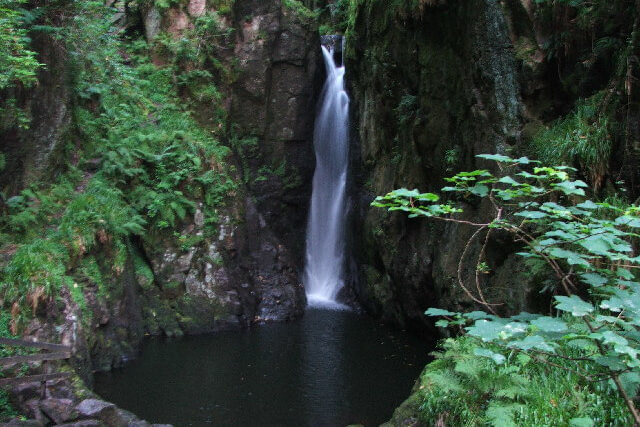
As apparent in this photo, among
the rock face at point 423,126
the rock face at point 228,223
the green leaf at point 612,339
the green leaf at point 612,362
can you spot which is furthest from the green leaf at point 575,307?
the rock face at point 228,223

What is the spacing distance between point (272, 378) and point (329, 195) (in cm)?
932

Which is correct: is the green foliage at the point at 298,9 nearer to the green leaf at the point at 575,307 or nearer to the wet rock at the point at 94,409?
the wet rock at the point at 94,409

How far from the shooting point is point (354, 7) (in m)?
15.0

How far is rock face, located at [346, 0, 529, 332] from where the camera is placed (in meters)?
8.46

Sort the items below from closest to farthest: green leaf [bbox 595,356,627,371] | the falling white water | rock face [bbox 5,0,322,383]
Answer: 1. green leaf [bbox 595,356,627,371]
2. rock face [bbox 5,0,322,383]
3. the falling white water

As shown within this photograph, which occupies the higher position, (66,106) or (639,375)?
(66,106)

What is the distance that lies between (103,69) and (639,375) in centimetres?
1404

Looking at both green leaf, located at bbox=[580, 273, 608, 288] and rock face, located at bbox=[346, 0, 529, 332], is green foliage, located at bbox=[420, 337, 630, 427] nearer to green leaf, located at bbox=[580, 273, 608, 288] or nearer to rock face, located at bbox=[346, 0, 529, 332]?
green leaf, located at bbox=[580, 273, 608, 288]

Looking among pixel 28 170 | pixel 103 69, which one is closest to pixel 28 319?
pixel 28 170

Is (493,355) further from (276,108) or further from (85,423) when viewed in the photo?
(276,108)

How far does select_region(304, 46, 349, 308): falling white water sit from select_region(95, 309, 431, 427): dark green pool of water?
4317 mm

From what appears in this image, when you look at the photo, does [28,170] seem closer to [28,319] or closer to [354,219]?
[28,319]

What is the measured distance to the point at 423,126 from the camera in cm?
1098

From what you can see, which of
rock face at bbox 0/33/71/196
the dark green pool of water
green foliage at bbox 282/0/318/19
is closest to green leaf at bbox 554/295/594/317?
the dark green pool of water
